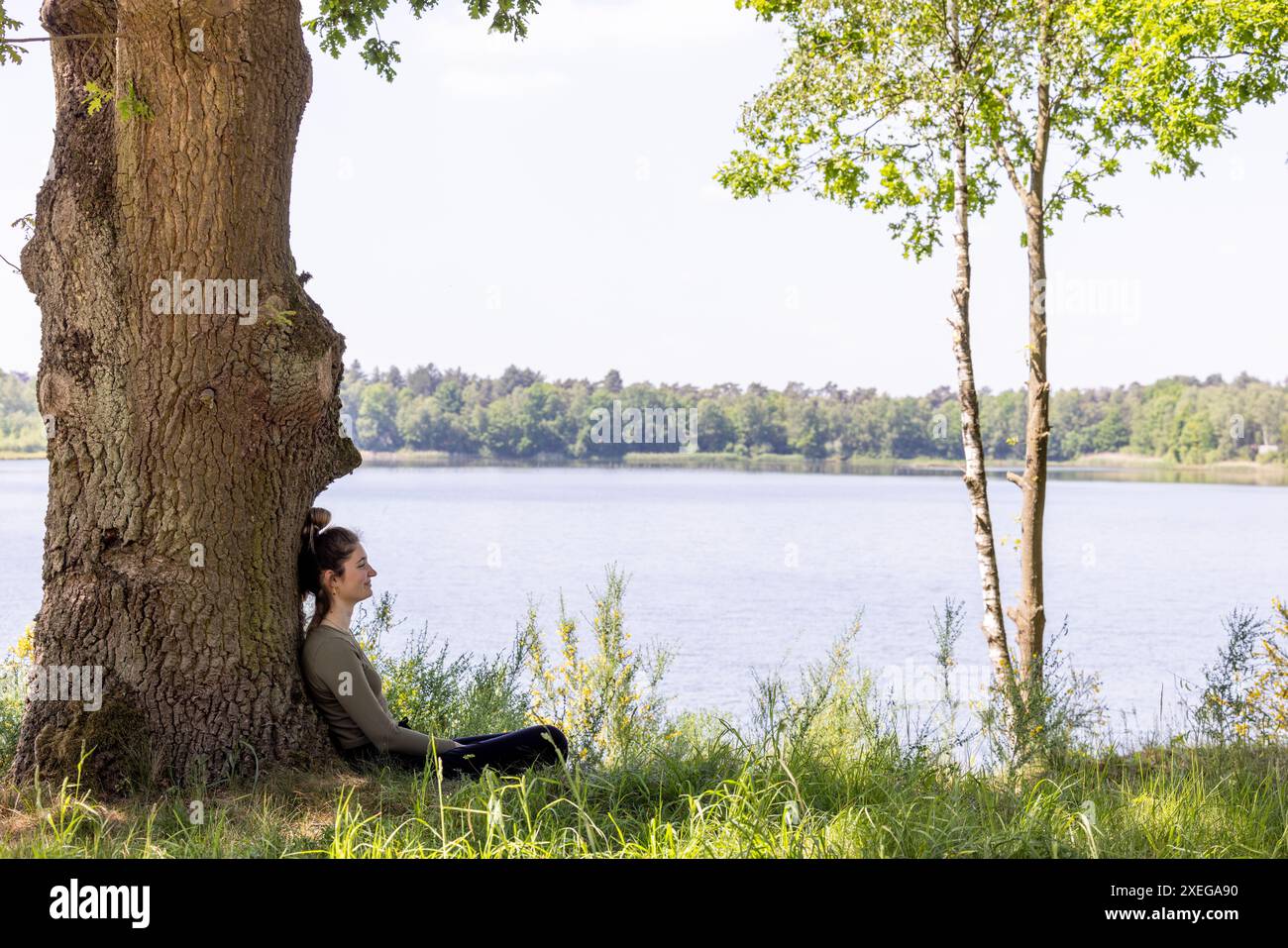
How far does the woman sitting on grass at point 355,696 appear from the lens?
5051 mm

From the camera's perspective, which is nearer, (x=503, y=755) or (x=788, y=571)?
(x=503, y=755)

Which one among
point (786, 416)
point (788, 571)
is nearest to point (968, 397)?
point (788, 571)

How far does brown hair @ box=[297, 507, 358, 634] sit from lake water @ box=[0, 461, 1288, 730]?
4.99 m

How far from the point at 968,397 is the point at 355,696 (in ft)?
22.3

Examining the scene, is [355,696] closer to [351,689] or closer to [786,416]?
[351,689]

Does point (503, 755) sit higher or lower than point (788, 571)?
higher

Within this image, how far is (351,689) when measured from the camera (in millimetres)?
5172

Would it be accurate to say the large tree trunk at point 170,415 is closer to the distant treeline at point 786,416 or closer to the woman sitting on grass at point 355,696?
the woman sitting on grass at point 355,696

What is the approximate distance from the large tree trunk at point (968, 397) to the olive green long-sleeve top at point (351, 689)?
6.41m

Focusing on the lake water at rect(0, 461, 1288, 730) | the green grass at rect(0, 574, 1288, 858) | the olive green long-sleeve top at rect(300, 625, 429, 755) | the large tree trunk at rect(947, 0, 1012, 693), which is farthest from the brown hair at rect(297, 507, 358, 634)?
the large tree trunk at rect(947, 0, 1012, 693)

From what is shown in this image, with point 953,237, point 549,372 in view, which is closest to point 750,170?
point 953,237

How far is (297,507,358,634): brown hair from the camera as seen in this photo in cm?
533

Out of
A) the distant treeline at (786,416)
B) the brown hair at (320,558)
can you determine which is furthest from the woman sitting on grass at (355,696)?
the distant treeline at (786,416)
